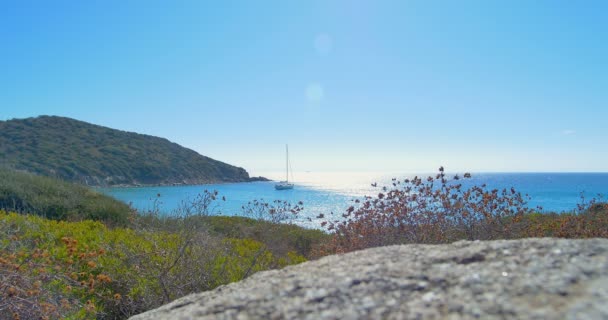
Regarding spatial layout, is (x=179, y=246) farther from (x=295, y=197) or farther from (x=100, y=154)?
(x=100, y=154)

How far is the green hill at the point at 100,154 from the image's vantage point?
40125mm

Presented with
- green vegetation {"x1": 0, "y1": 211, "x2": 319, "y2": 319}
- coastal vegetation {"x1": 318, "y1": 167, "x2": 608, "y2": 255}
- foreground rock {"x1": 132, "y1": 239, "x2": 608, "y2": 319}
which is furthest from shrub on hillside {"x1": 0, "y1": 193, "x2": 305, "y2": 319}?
foreground rock {"x1": 132, "y1": 239, "x2": 608, "y2": 319}

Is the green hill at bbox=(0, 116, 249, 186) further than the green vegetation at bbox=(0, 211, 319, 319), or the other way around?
the green hill at bbox=(0, 116, 249, 186)

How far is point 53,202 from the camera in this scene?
10953mm

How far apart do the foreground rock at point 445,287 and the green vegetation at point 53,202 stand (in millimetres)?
9801

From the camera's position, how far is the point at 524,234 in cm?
575

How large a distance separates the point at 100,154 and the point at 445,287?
5331 centimetres

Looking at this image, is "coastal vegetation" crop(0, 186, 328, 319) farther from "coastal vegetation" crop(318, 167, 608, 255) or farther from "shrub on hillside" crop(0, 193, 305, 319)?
"coastal vegetation" crop(318, 167, 608, 255)

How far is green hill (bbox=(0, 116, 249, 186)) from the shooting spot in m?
40.1

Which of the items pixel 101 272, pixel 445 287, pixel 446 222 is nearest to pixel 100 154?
pixel 101 272

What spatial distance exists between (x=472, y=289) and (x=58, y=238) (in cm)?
574

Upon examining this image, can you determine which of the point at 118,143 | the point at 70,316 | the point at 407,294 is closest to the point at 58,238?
the point at 70,316

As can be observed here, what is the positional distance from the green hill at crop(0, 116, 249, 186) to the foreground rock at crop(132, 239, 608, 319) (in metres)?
37.4

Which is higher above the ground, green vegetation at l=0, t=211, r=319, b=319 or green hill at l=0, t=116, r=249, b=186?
green hill at l=0, t=116, r=249, b=186
